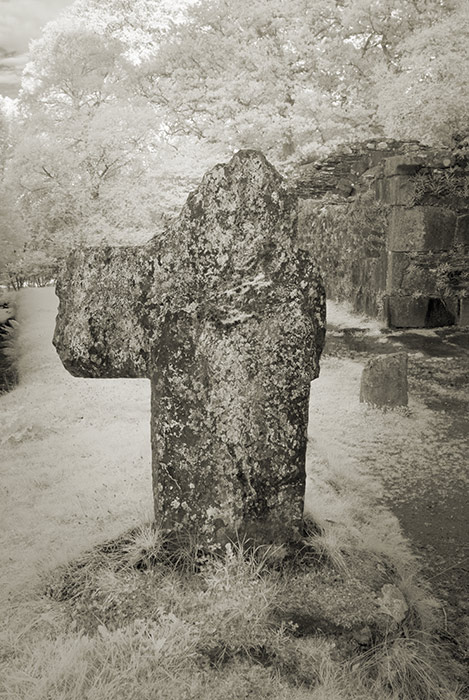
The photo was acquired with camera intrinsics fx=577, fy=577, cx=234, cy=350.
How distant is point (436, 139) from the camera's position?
1368 centimetres

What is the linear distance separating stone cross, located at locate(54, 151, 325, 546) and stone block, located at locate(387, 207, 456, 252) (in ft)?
23.1

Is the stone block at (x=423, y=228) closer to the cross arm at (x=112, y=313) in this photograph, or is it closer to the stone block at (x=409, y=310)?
the stone block at (x=409, y=310)

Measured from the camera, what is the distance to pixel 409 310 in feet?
30.2

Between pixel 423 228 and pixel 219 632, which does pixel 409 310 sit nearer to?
pixel 423 228

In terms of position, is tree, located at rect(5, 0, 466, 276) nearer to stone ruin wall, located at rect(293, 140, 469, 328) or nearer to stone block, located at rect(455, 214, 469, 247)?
stone ruin wall, located at rect(293, 140, 469, 328)

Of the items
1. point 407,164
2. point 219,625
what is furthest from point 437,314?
point 219,625

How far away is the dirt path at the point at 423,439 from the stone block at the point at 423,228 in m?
1.51

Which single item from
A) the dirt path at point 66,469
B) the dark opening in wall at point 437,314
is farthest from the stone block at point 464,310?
the dirt path at point 66,469

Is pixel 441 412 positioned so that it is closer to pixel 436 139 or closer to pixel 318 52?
pixel 436 139

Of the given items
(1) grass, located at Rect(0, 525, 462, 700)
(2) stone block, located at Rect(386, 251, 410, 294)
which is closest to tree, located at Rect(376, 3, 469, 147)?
(2) stone block, located at Rect(386, 251, 410, 294)

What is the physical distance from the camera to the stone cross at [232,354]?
102 inches

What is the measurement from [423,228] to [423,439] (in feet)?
16.2

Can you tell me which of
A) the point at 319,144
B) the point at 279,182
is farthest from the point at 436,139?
the point at 279,182

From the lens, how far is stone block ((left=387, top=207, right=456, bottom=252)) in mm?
9109
